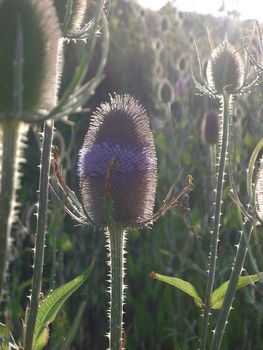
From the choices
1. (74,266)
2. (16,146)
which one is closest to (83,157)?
(16,146)

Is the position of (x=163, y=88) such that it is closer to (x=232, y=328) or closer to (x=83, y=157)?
(x=232, y=328)

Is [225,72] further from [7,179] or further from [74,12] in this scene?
[7,179]

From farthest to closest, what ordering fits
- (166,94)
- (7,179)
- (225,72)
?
(166,94) → (225,72) → (7,179)

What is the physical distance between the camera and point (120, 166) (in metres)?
1.63

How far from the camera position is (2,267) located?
3.57 feet

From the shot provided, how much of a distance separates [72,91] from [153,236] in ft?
9.16

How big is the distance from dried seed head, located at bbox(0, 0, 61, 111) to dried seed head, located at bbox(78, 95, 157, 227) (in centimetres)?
43

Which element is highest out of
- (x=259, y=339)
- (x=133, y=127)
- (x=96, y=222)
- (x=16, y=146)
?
(x=133, y=127)

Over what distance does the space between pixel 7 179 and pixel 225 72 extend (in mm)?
1234

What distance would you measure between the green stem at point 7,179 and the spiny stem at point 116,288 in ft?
1.65

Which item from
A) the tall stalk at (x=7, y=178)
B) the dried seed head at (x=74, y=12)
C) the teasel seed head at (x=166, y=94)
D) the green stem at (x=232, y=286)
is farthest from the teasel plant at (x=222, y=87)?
→ the teasel seed head at (x=166, y=94)

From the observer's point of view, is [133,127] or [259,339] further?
[259,339]

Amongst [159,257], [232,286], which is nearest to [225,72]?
[232,286]

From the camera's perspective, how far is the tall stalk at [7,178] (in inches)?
42.9
